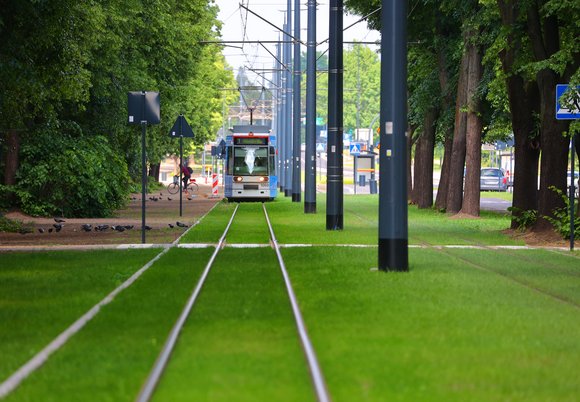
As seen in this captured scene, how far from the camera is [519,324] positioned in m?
12.6

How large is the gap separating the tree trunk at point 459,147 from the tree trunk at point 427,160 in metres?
5.82

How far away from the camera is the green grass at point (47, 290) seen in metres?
11.6

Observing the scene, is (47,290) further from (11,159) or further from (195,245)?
(11,159)

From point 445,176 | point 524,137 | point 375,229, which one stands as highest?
point 524,137

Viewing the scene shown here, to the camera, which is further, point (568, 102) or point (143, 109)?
point (143, 109)

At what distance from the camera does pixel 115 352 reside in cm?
1066

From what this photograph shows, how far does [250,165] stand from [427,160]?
11.5m

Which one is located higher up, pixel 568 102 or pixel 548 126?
pixel 568 102

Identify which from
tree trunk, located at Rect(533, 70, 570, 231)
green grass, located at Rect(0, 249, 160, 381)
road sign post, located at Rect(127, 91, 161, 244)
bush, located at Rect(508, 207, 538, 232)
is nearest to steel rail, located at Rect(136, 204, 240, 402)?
green grass, located at Rect(0, 249, 160, 381)

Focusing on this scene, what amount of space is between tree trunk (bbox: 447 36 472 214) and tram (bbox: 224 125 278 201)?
16.1m

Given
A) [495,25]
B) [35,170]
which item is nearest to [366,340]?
[495,25]

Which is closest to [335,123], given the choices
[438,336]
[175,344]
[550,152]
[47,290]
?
[550,152]

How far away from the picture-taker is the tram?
5922 cm

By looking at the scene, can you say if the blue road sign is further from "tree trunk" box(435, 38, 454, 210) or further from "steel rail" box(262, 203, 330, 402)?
"tree trunk" box(435, 38, 454, 210)
